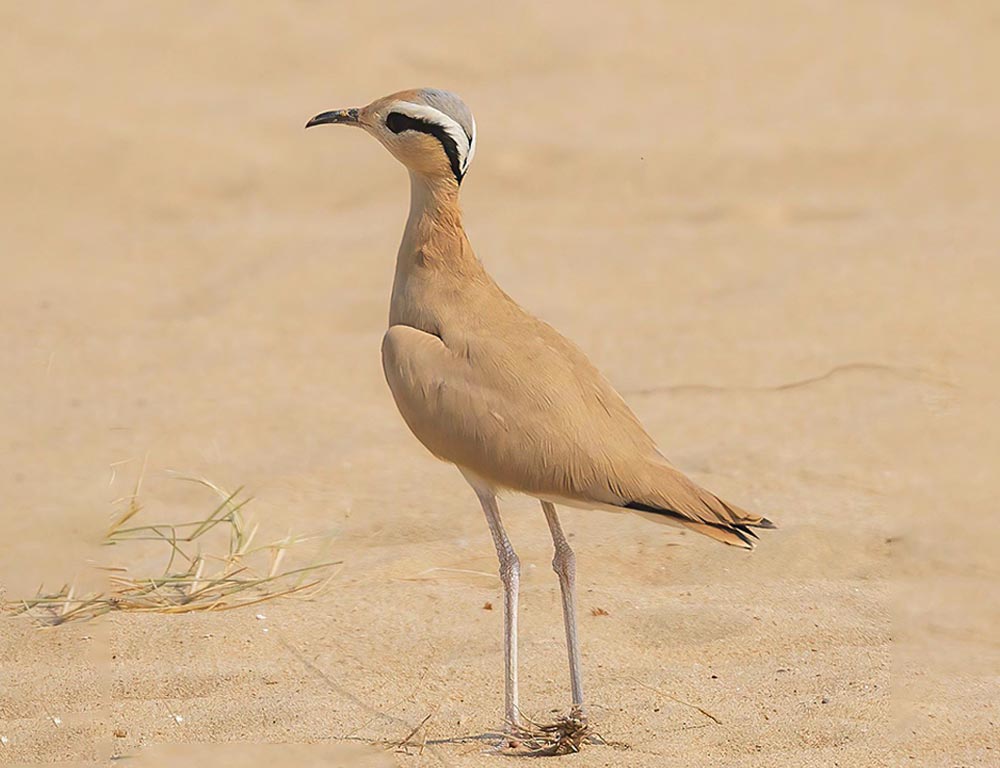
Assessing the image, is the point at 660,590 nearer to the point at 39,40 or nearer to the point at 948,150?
the point at 948,150

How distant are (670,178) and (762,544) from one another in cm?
479

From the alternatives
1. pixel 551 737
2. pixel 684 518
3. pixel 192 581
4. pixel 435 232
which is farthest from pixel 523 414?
pixel 192 581

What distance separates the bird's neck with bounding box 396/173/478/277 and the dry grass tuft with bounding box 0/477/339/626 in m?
1.10

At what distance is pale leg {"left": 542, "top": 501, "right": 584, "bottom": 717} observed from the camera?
3.93 meters

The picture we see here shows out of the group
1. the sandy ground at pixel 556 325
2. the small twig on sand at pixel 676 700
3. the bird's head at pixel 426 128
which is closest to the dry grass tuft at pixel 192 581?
the sandy ground at pixel 556 325

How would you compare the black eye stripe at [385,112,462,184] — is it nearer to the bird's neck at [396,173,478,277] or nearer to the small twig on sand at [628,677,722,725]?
the bird's neck at [396,173,478,277]

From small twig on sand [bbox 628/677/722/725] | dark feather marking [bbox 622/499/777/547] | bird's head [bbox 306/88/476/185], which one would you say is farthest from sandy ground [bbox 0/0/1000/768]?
bird's head [bbox 306/88/476/185]

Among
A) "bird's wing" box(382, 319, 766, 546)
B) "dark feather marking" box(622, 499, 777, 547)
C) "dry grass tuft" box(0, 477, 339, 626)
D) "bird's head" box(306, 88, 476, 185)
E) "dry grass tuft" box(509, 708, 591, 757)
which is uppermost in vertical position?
"bird's head" box(306, 88, 476, 185)

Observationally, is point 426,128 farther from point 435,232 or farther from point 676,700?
point 676,700

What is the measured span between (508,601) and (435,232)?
0.98 m

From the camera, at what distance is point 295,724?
12.9 ft

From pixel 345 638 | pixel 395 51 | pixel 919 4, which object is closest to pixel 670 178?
→ pixel 395 51

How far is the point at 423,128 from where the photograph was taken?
13.6 ft

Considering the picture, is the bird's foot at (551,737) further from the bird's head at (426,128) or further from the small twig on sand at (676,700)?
the bird's head at (426,128)
